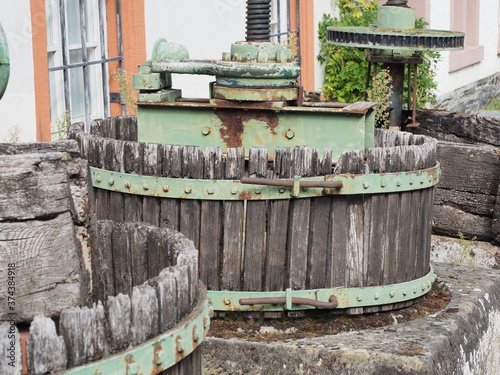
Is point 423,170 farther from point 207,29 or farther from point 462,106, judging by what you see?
point 462,106

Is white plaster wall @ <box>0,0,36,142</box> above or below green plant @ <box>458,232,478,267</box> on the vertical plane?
above

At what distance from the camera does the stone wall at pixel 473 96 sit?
485 inches

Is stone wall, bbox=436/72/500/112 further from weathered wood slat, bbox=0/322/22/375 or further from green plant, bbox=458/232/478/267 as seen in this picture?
weathered wood slat, bbox=0/322/22/375

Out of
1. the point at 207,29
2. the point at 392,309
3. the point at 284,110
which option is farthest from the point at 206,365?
the point at 207,29

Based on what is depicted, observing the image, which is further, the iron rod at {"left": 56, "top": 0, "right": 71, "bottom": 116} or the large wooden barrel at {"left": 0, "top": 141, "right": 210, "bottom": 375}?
the iron rod at {"left": 56, "top": 0, "right": 71, "bottom": 116}

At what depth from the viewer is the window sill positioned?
1236 centimetres

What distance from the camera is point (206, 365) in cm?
351

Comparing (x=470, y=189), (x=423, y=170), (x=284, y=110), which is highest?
(x=284, y=110)

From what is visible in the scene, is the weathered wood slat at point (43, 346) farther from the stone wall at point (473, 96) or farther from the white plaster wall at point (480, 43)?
the stone wall at point (473, 96)

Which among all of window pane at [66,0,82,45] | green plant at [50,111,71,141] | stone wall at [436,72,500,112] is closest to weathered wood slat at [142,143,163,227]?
green plant at [50,111,71,141]

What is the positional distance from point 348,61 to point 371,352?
6.49 meters

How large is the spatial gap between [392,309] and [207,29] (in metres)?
4.25

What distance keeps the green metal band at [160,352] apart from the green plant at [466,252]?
3.22m

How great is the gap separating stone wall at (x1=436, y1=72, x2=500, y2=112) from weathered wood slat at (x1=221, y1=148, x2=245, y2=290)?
28.3 ft
